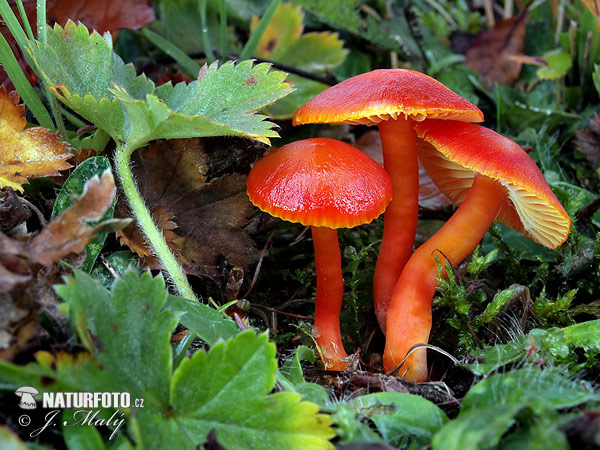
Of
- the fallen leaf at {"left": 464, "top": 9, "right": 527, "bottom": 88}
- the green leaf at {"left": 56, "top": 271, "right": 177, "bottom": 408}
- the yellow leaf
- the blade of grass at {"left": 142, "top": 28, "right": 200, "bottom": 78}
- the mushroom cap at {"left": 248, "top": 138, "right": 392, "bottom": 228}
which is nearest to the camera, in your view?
the green leaf at {"left": 56, "top": 271, "right": 177, "bottom": 408}

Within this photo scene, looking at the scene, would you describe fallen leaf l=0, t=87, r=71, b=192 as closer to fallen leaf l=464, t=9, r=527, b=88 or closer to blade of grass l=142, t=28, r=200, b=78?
blade of grass l=142, t=28, r=200, b=78

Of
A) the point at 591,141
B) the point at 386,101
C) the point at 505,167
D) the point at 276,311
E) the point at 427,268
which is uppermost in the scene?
the point at 386,101

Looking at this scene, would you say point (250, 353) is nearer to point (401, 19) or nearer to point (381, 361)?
point (381, 361)

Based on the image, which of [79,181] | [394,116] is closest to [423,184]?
[394,116]

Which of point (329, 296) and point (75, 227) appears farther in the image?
point (329, 296)

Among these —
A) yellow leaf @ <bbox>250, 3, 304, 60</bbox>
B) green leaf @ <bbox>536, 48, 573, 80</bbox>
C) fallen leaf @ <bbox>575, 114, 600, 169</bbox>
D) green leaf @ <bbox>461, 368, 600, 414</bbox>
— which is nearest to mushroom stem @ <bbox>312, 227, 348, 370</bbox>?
green leaf @ <bbox>461, 368, 600, 414</bbox>

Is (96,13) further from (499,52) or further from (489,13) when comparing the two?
(489,13)

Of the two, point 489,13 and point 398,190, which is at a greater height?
point 489,13
